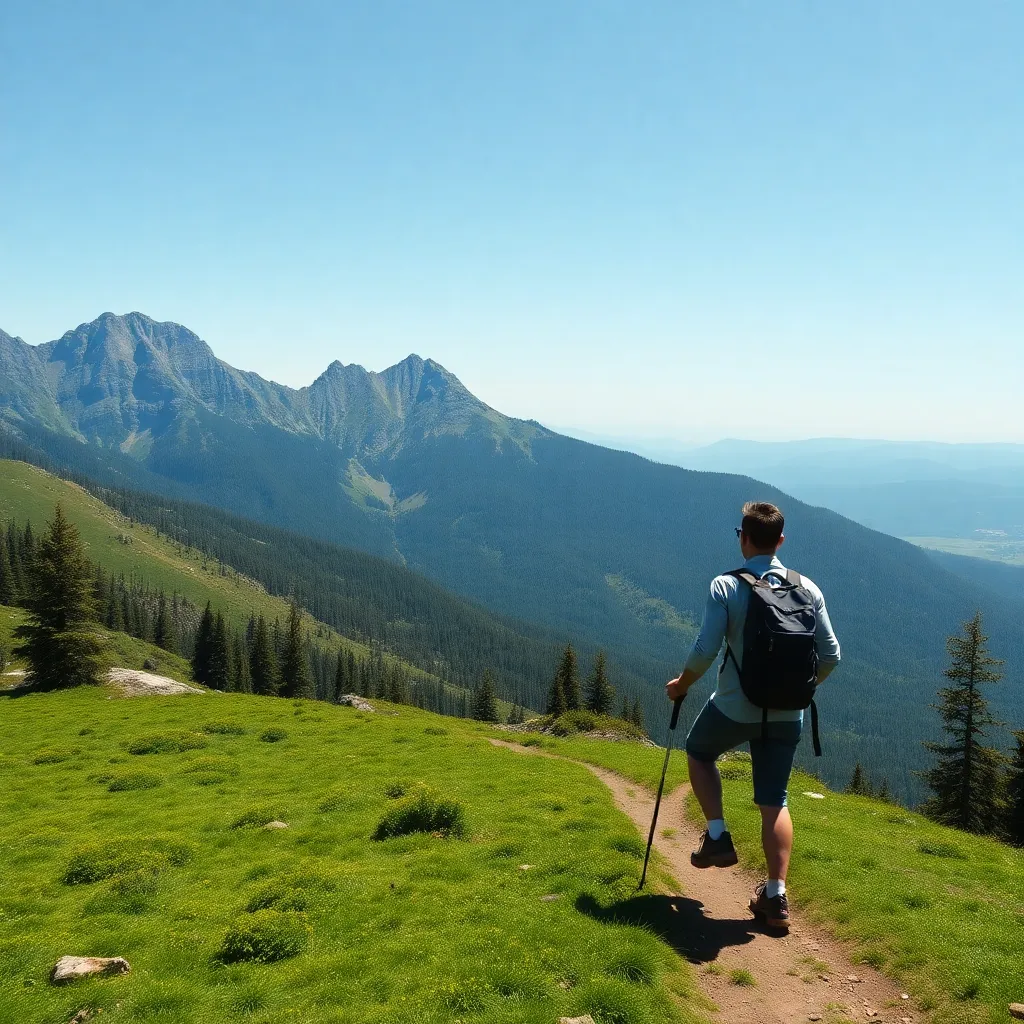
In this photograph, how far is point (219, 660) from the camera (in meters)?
100

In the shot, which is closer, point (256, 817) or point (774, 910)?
point (774, 910)

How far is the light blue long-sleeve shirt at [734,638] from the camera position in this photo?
334 inches

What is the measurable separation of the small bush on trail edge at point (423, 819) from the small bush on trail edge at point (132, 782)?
34.9ft

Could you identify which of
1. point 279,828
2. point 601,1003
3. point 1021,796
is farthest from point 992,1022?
point 1021,796

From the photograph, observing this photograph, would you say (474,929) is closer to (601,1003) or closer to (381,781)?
(601,1003)

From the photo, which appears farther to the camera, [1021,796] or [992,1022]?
[1021,796]

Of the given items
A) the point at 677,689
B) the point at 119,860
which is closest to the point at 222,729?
the point at 119,860

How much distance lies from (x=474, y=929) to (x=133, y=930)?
222 inches

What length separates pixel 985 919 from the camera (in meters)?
10.1

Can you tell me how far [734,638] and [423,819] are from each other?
9959mm

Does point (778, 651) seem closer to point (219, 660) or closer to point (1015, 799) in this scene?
point (1015, 799)

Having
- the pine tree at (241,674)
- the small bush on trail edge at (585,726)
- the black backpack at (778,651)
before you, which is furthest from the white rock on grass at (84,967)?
the pine tree at (241,674)

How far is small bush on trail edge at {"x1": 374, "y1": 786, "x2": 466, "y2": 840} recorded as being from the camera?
48.6 feet

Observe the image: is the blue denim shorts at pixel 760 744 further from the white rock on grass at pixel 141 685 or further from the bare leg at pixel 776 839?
the white rock on grass at pixel 141 685
